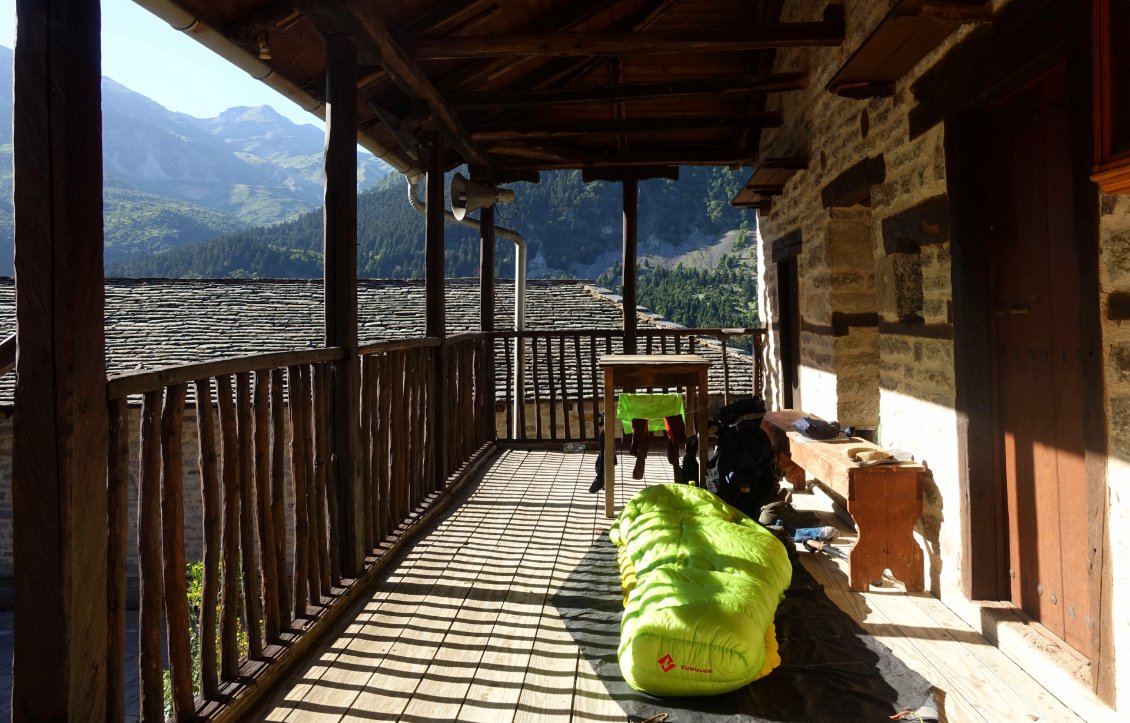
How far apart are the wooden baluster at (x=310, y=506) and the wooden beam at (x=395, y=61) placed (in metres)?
1.63

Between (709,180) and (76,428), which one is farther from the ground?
(709,180)

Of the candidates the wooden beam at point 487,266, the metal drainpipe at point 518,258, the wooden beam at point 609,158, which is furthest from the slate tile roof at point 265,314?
the wooden beam at point 487,266

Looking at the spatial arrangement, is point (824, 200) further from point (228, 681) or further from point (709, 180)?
point (709, 180)

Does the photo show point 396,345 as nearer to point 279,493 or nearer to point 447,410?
point 447,410

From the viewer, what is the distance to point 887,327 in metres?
3.74

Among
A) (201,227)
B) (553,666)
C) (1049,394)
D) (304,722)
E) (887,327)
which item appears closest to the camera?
(304,722)

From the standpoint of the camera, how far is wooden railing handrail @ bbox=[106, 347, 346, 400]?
1.91 metres

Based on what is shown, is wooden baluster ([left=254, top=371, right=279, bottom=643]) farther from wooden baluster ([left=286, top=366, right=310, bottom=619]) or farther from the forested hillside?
the forested hillside

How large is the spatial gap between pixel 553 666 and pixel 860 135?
10.0ft

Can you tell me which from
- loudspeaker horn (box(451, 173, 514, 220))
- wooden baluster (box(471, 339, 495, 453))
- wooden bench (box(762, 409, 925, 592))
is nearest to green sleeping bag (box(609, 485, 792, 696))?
wooden bench (box(762, 409, 925, 592))

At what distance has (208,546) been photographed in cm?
233

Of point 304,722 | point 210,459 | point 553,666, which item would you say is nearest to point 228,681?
point 304,722

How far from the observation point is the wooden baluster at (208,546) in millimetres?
2311

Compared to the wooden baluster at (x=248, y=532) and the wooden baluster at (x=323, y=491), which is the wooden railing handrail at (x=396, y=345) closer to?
the wooden baluster at (x=323, y=491)
